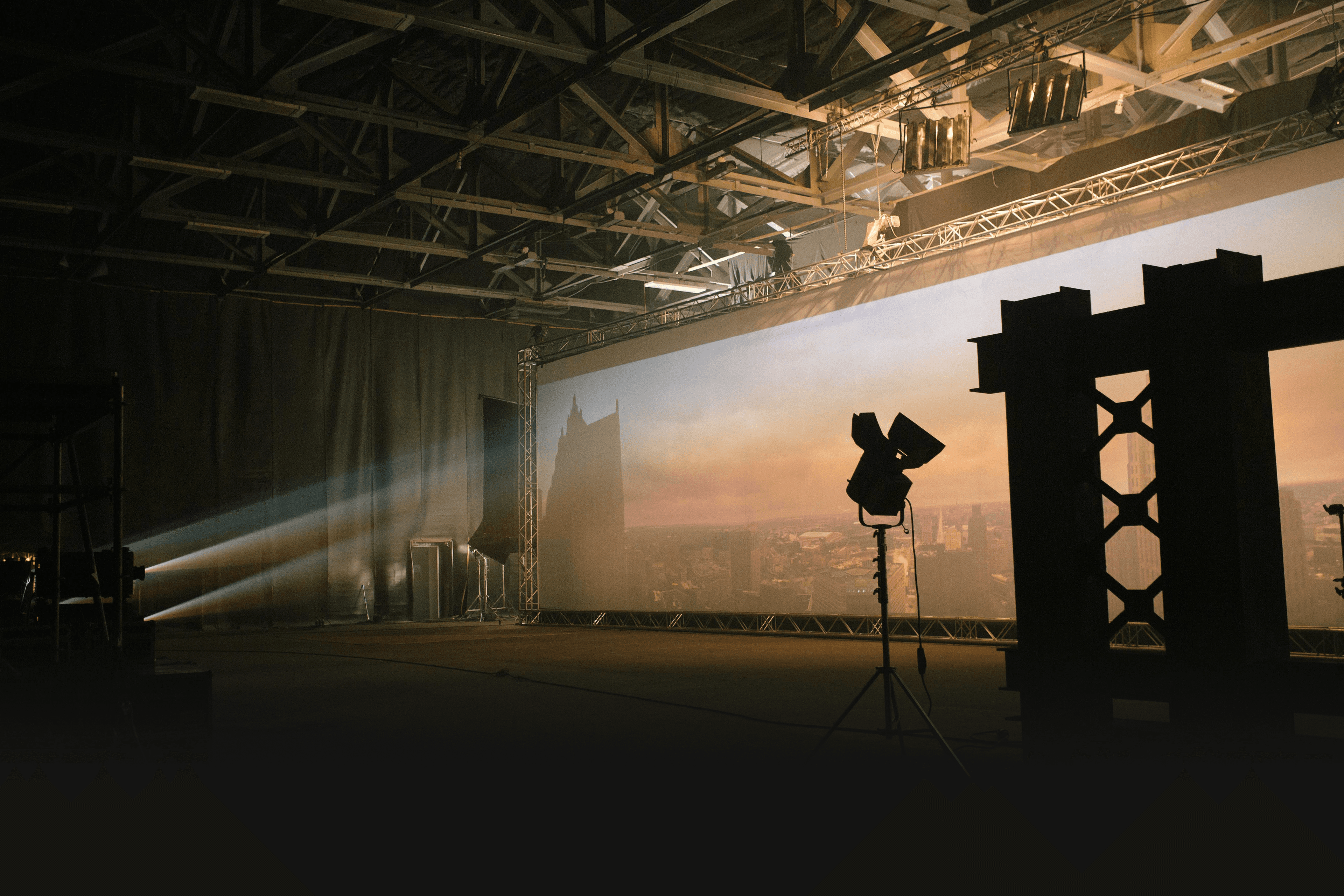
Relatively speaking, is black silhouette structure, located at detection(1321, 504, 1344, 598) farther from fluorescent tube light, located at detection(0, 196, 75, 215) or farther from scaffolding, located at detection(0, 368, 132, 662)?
fluorescent tube light, located at detection(0, 196, 75, 215)

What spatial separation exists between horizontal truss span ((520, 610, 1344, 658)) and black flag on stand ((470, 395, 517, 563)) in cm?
159

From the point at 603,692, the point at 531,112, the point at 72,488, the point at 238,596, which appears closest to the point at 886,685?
the point at 603,692

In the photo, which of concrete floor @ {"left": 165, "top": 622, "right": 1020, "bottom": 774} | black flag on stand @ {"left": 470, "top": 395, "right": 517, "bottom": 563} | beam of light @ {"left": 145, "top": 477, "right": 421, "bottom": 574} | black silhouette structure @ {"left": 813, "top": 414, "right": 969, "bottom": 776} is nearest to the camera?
black silhouette structure @ {"left": 813, "top": 414, "right": 969, "bottom": 776}

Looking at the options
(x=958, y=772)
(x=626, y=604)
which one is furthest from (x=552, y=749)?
(x=626, y=604)

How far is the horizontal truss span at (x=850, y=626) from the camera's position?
28.2ft

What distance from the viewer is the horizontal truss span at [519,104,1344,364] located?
8672 millimetres

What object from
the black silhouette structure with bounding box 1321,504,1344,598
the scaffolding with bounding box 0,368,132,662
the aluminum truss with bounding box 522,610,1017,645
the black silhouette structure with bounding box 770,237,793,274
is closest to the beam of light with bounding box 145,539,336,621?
the aluminum truss with bounding box 522,610,1017,645

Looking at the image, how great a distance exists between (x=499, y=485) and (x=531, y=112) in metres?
8.62

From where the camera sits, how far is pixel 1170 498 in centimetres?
393

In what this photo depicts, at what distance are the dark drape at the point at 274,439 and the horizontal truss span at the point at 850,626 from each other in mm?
3010

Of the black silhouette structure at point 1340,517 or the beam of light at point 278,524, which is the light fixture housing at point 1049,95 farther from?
the beam of light at point 278,524

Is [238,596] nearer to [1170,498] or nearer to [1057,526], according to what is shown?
[1057,526]

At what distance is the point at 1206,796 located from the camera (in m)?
3.66

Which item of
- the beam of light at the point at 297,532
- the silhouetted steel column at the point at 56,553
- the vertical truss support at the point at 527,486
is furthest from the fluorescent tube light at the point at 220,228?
the silhouetted steel column at the point at 56,553
